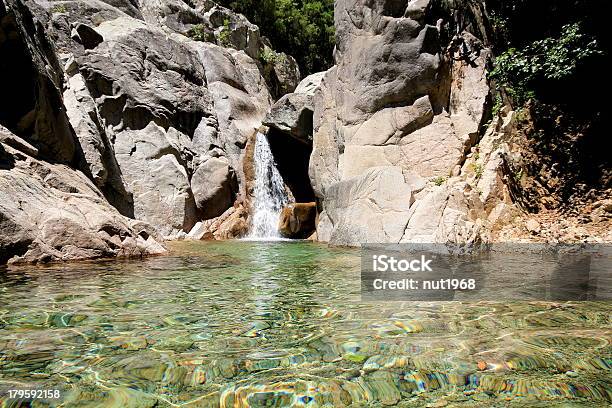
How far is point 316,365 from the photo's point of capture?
2.39 metres

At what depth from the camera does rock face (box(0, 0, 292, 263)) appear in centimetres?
707

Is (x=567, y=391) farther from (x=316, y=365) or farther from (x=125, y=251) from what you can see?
(x=125, y=251)

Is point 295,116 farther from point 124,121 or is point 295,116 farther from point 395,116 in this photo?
point 124,121

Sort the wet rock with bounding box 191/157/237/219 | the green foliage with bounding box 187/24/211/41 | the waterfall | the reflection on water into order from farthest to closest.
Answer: the green foliage with bounding box 187/24/211/41
the wet rock with bounding box 191/157/237/219
the waterfall
the reflection on water

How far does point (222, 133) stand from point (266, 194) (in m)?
3.48

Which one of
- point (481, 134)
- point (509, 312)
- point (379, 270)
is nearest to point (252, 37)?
point (481, 134)

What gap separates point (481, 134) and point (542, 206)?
102 inches

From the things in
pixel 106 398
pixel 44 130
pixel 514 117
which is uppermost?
pixel 514 117

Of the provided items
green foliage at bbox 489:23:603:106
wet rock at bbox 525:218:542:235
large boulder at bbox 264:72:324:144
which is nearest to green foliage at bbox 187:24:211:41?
large boulder at bbox 264:72:324:144

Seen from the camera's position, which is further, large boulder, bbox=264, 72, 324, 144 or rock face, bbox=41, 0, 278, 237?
large boulder, bbox=264, 72, 324, 144

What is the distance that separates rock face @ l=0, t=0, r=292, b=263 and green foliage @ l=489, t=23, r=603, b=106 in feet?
29.1

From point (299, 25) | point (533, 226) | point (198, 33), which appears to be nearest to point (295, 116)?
point (198, 33)

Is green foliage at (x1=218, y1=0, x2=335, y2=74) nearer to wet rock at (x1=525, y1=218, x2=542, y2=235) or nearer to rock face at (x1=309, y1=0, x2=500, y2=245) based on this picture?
rock face at (x1=309, y1=0, x2=500, y2=245)

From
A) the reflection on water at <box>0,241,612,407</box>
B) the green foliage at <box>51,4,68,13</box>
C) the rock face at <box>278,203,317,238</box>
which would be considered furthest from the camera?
the green foliage at <box>51,4,68,13</box>
